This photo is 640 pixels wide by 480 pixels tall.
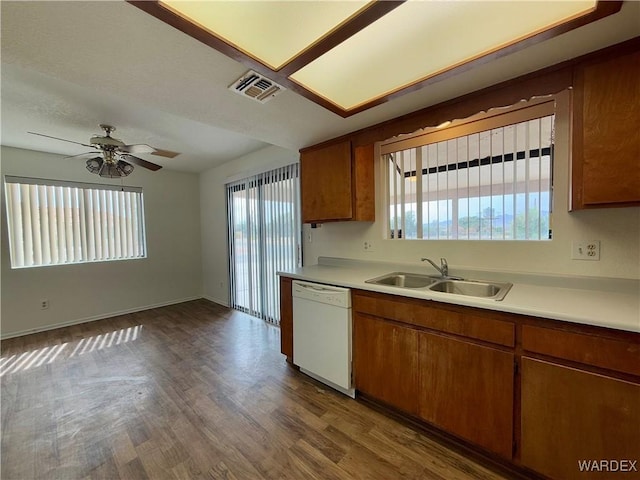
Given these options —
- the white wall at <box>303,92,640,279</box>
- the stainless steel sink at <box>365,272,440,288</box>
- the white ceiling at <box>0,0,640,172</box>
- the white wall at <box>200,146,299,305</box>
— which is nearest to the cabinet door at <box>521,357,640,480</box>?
the white wall at <box>303,92,640,279</box>

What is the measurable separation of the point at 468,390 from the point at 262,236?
3.04 metres

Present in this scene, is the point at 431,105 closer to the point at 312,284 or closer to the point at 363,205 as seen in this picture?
the point at 363,205

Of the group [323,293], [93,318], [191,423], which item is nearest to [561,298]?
[323,293]

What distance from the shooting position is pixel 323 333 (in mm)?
2119

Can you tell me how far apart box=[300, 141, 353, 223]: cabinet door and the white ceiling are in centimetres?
16

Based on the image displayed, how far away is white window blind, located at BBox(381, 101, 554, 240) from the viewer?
1715 mm

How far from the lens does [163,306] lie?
4.61m

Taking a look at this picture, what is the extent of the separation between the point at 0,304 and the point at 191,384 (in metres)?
3.16

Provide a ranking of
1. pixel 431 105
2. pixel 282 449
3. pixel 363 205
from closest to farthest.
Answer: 1. pixel 282 449
2. pixel 431 105
3. pixel 363 205

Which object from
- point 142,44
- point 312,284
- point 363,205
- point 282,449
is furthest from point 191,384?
point 142,44

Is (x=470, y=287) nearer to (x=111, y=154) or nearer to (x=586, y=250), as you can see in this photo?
(x=586, y=250)

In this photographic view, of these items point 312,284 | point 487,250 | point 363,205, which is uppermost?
point 363,205

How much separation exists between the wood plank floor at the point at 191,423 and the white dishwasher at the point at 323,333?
0.15m

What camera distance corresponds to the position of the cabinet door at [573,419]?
107 cm
